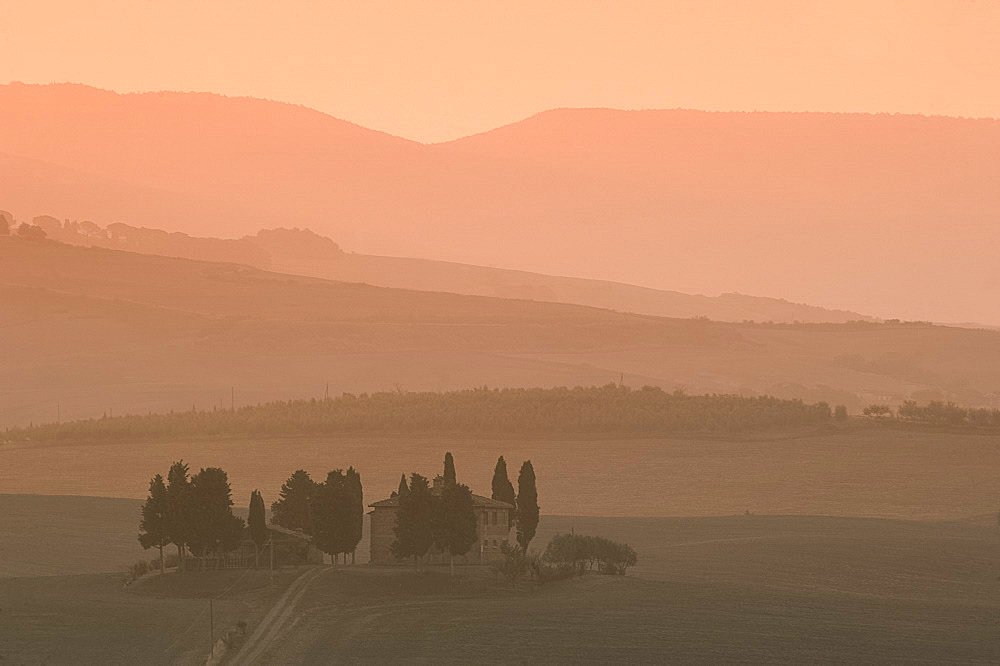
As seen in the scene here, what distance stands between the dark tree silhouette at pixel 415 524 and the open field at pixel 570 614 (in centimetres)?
215

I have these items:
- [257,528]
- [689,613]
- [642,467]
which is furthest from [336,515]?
[642,467]

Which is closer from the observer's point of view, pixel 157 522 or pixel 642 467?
pixel 157 522

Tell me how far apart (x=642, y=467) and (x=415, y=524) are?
74725mm

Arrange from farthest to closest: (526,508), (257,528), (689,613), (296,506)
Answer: (296,506) → (526,508) → (257,528) → (689,613)

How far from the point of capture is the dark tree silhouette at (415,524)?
10350 centimetres

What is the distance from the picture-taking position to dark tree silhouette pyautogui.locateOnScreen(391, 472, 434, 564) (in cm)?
10350

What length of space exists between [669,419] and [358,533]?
309ft

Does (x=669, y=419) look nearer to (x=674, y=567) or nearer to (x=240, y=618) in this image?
(x=674, y=567)

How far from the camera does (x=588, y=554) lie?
10931 centimetres

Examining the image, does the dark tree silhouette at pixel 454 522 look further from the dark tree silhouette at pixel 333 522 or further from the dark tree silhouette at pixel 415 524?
the dark tree silhouette at pixel 333 522

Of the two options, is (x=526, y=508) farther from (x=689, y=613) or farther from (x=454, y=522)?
(x=689, y=613)

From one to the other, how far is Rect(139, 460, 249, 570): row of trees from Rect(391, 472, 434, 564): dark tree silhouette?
912cm

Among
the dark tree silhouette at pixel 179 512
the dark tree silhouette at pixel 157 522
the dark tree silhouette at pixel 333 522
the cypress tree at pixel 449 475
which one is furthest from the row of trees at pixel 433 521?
the dark tree silhouette at pixel 157 522

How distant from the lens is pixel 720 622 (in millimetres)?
87375
